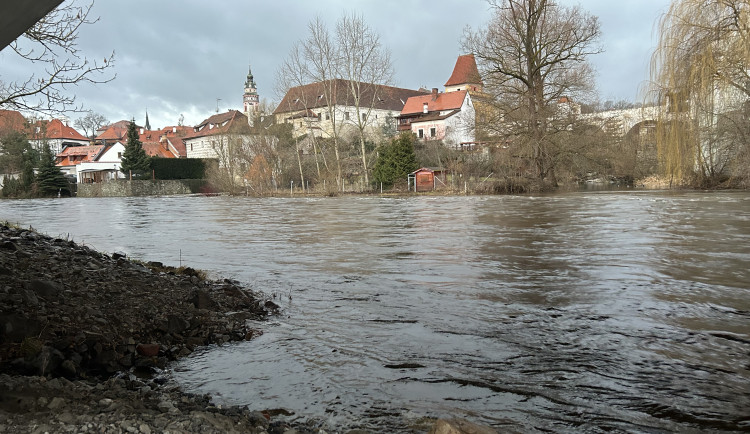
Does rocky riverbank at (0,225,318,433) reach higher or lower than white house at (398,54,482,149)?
lower

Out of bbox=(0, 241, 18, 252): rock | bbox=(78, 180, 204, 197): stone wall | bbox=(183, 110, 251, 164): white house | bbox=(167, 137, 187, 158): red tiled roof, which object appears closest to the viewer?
bbox=(0, 241, 18, 252): rock

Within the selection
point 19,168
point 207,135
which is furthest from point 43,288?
point 207,135

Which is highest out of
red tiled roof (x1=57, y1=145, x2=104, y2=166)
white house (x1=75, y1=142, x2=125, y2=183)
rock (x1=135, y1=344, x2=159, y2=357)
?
red tiled roof (x1=57, y1=145, x2=104, y2=166)

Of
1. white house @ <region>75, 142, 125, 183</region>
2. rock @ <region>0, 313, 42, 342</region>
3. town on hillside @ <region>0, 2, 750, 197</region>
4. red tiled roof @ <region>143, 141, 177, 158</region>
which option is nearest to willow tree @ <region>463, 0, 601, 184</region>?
town on hillside @ <region>0, 2, 750, 197</region>

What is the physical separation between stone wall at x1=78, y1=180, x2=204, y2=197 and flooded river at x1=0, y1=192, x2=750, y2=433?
198ft

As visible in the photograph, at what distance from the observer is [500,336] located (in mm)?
5879

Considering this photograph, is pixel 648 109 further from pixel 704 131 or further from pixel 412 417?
pixel 412 417

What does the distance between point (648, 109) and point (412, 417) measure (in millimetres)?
26793

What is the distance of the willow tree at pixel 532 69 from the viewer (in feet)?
121

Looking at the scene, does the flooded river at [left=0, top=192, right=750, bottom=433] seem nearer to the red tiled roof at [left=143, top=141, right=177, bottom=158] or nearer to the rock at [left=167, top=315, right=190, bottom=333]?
the rock at [left=167, top=315, right=190, bottom=333]

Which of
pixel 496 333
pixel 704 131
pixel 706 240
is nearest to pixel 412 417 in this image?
pixel 496 333

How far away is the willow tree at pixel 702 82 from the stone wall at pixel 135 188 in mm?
59378

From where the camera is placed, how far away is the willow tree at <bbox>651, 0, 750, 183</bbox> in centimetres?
2275

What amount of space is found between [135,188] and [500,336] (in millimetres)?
70496
